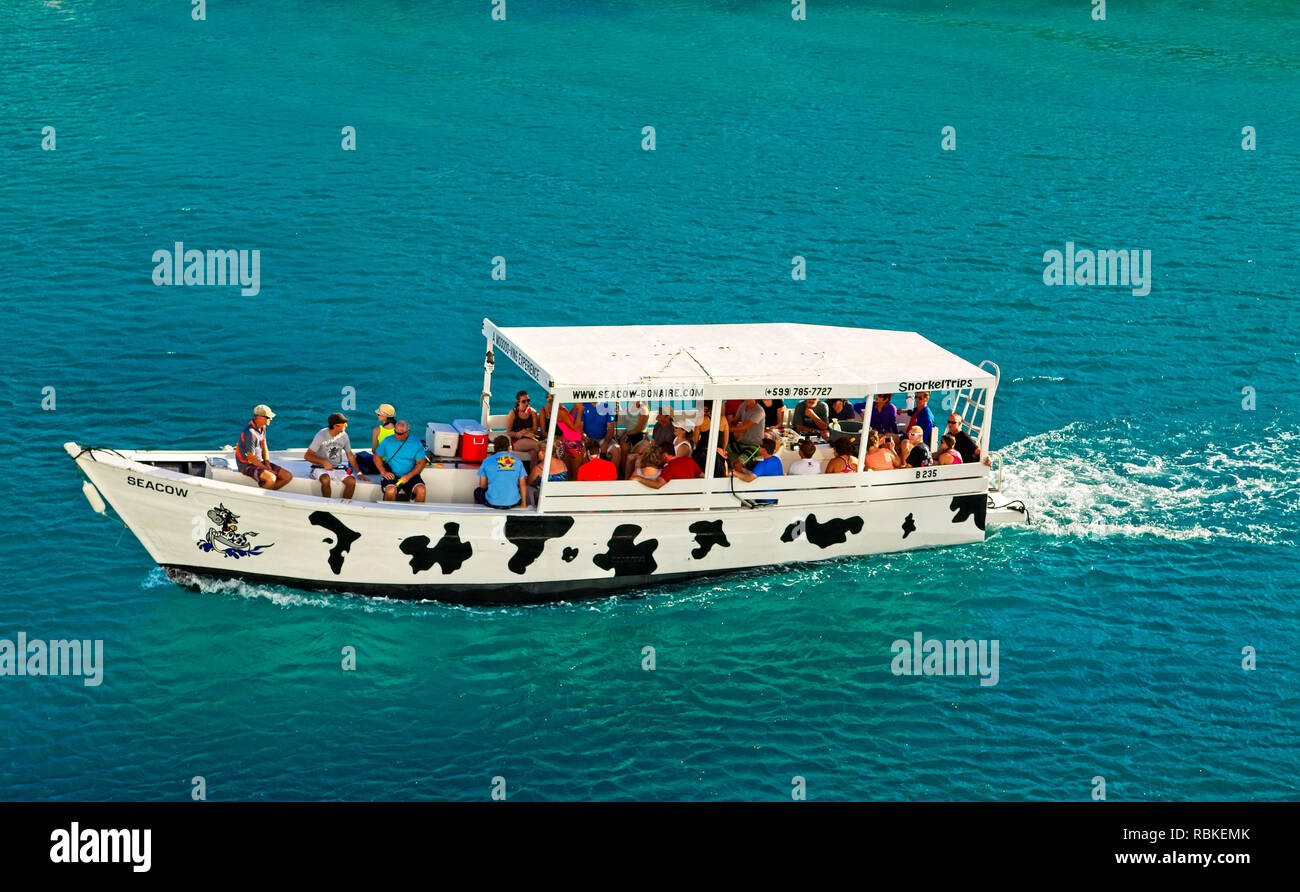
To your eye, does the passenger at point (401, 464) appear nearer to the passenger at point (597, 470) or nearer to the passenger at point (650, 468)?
the passenger at point (597, 470)

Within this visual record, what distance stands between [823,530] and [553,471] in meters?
5.26

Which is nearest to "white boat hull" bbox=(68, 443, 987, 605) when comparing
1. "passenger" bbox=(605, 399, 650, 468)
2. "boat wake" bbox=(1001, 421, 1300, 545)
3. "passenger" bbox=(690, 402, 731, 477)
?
"passenger" bbox=(690, 402, 731, 477)

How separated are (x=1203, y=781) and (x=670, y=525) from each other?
9.66m

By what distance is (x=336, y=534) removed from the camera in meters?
26.8

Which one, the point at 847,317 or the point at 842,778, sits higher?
the point at 847,317

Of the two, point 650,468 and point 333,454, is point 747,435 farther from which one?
point 333,454

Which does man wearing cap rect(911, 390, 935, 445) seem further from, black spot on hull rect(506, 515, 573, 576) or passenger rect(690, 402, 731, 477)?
black spot on hull rect(506, 515, 573, 576)

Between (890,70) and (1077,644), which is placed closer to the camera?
(1077,644)

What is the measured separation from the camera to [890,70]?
6562 cm

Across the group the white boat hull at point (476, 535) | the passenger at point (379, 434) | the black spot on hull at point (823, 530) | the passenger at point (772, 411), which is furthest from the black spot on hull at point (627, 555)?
the passenger at point (379, 434)

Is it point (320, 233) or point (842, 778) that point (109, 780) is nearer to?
point (842, 778)

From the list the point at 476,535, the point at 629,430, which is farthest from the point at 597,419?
the point at 476,535

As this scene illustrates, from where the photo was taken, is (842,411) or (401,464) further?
(842,411)
